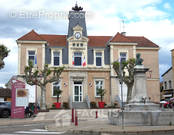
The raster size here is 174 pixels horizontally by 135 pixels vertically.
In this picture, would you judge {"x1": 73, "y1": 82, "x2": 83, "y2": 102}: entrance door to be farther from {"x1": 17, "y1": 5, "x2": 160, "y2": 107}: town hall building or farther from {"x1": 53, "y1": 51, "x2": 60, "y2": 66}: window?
→ {"x1": 53, "y1": 51, "x2": 60, "y2": 66}: window

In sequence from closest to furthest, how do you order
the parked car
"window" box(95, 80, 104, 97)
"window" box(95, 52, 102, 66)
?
the parked car
"window" box(95, 80, 104, 97)
"window" box(95, 52, 102, 66)

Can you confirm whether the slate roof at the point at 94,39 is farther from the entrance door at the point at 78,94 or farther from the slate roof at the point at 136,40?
the entrance door at the point at 78,94

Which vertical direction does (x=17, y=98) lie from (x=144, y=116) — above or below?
above

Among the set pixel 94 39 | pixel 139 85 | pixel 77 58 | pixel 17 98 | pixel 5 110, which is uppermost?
pixel 94 39

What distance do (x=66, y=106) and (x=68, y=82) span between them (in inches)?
137

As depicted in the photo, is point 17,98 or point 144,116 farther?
point 17,98

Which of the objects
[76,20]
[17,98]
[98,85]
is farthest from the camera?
[76,20]

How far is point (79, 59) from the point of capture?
133 feet

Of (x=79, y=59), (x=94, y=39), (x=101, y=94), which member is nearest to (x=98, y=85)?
(x=101, y=94)

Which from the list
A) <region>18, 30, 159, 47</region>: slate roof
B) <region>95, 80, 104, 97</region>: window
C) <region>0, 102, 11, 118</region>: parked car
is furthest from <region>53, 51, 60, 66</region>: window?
<region>0, 102, 11, 118</region>: parked car

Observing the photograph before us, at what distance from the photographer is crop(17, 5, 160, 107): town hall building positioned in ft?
128

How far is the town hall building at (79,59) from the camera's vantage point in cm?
3900

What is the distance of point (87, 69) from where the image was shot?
130 ft

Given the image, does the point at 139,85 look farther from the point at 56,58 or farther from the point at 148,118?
the point at 56,58
